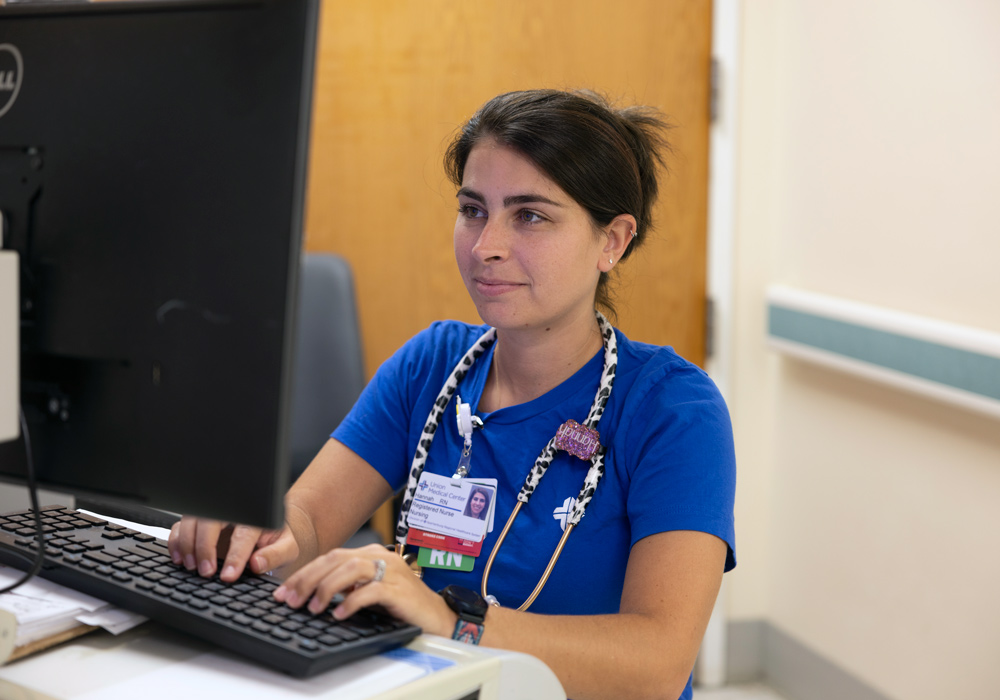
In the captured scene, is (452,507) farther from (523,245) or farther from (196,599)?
(196,599)

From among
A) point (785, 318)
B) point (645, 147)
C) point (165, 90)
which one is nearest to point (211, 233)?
point (165, 90)

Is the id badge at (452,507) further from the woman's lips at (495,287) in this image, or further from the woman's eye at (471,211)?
the woman's eye at (471,211)

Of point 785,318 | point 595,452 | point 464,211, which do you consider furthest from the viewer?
point 785,318

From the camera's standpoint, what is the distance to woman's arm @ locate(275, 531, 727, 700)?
0.89 m

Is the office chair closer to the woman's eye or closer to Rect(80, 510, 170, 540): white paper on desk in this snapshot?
the woman's eye

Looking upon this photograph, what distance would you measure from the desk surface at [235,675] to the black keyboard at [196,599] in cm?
2

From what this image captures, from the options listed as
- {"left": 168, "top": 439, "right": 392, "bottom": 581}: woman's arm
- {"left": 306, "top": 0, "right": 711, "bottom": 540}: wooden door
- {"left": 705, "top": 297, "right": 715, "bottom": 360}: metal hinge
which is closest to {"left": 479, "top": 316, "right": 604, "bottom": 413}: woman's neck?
{"left": 168, "top": 439, "right": 392, "bottom": 581}: woman's arm

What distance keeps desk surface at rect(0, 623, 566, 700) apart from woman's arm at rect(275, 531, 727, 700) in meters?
0.06

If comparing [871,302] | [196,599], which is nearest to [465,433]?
[196,599]

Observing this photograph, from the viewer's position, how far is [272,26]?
2.37 feet

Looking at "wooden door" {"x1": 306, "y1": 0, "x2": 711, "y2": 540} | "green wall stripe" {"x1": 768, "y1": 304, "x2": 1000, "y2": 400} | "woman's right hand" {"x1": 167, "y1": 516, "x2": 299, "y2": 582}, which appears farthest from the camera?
"wooden door" {"x1": 306, "y1": 0, "x2": 711, "y2": 540}

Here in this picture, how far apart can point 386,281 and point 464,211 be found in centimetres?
124

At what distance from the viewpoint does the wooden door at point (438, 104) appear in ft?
8.29

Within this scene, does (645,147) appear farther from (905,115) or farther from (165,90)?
(905,115)
